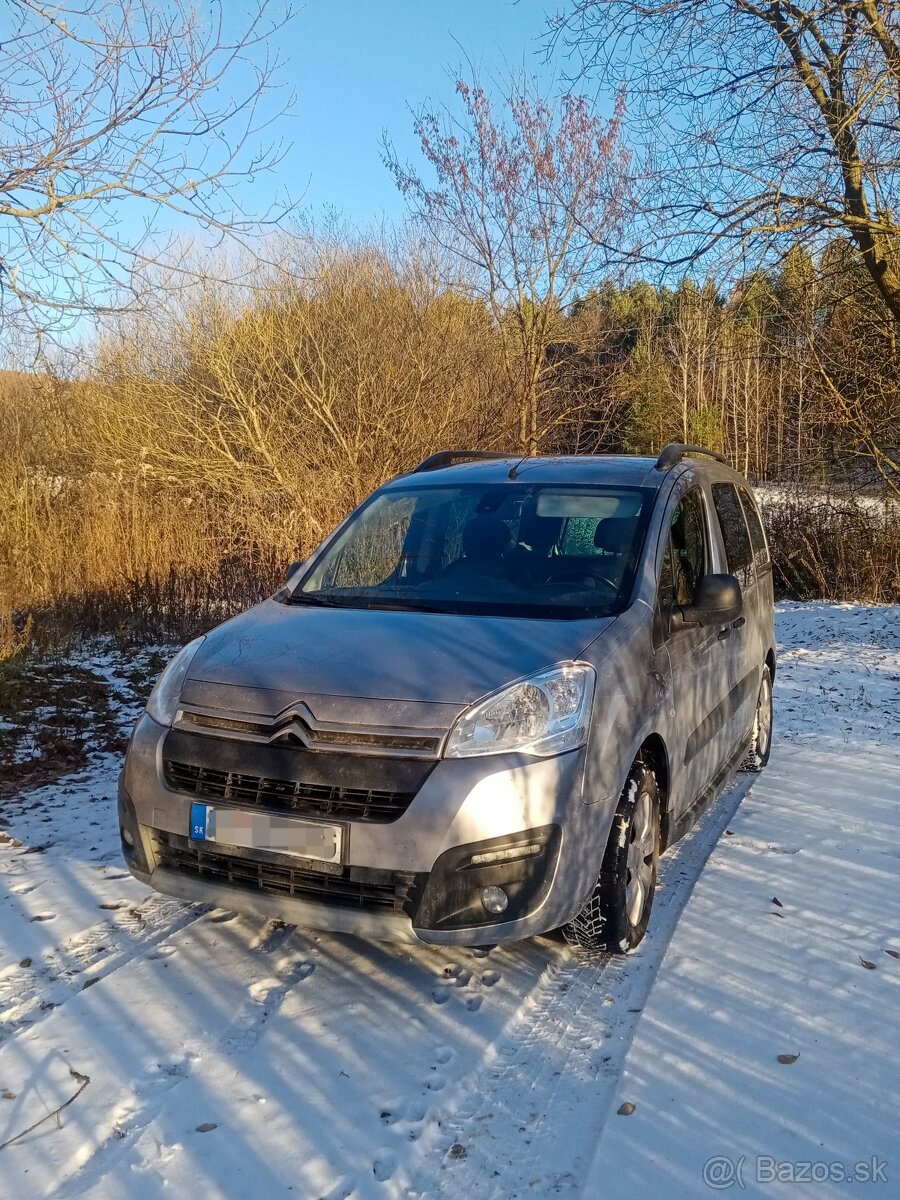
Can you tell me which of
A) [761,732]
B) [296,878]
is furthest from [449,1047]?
[761,732]

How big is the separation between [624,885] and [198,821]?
58.7 inches

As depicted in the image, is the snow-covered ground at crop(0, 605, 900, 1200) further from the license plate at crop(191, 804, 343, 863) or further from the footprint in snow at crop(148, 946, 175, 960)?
the license plate at crop(191, 804, 343, 863)

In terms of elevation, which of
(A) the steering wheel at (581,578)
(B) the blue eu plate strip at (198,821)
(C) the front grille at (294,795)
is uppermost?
(A) the steering wheel at (581,578)

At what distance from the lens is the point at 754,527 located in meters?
6.06

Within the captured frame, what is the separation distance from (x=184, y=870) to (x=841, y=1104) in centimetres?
213

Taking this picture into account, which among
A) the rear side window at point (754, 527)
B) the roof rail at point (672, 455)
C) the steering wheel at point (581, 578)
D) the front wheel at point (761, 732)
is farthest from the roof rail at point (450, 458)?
the front wheel at point (761, 732)

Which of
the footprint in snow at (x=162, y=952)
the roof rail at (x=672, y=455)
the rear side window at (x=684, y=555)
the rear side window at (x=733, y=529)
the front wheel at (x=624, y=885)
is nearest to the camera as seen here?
the front wheel at (x=624, y=885)

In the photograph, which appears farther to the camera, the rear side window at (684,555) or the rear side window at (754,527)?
the rear side window at (754,527)

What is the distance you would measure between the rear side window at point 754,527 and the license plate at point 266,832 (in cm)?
387

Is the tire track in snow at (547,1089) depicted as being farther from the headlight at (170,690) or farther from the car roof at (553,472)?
the car roof at (553,472)

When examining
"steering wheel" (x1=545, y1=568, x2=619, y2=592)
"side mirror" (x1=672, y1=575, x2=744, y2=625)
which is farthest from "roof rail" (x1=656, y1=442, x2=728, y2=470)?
"steering wheel" (x1=545, y1=568, x2=619, y2=592)

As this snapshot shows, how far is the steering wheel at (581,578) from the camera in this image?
3.82 m

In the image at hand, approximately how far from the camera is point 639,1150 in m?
2.38

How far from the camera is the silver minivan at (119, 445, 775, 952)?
287 centimetres
